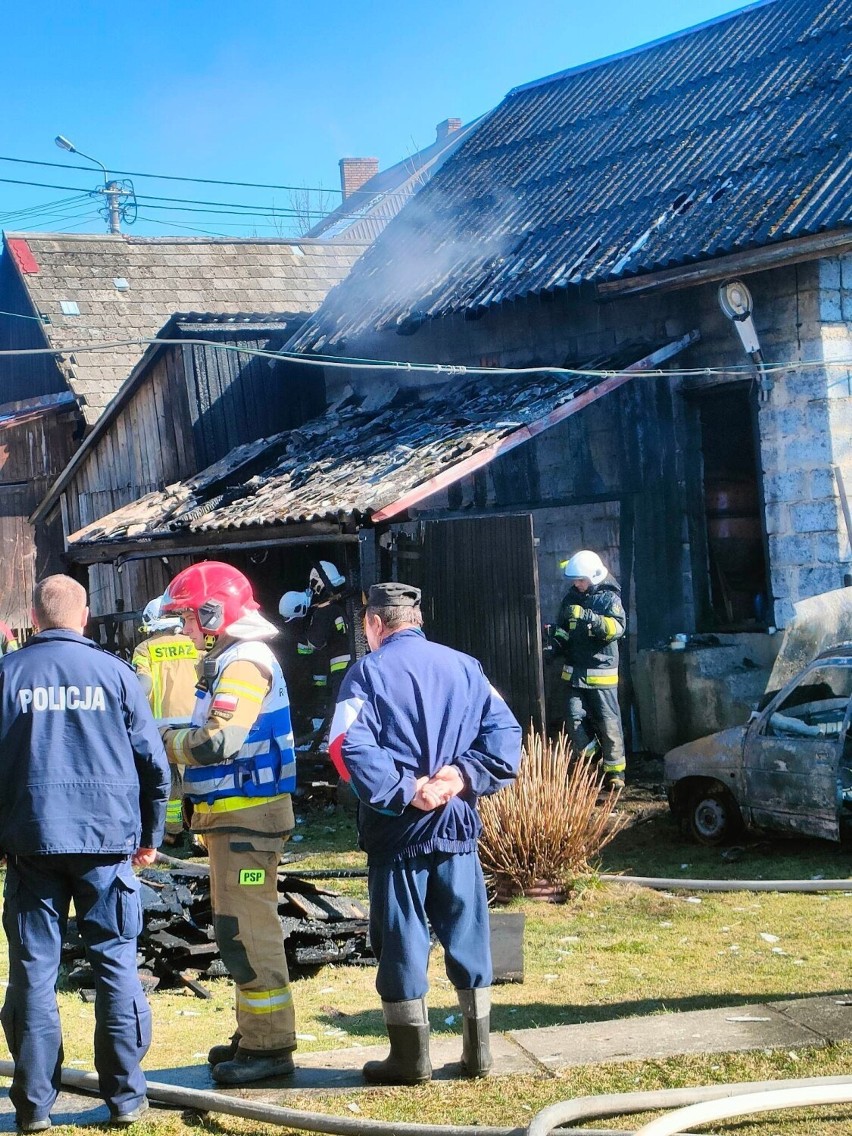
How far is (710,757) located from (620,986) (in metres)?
3.43

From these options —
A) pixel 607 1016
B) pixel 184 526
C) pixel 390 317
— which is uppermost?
pixel 390 317

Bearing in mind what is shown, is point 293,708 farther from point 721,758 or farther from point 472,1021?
point 472,1021

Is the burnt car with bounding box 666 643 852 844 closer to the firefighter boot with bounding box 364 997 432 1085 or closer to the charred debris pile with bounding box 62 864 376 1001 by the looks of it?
the charred debris pile with bounding box 62 864 376 1001

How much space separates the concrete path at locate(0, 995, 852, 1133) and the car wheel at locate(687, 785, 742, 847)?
13.8ft

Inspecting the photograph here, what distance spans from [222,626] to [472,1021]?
5.82 ft

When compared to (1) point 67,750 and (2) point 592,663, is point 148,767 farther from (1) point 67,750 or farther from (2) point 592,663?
(2) point 592,663

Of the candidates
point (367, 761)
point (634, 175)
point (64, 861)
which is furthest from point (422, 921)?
point (634, 175)

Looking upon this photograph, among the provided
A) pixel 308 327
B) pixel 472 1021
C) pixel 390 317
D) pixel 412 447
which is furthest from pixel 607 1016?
pixel 308 327

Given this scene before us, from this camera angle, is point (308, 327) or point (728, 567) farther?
point (308, 327)

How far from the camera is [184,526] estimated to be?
1385 centimetres

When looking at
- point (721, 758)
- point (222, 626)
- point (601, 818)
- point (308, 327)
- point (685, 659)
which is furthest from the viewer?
point (308, 327)

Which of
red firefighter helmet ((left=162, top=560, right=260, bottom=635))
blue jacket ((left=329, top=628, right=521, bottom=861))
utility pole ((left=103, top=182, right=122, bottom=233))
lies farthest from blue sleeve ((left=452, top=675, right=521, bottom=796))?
utility pole ((left=103, top=182, right=122, bottom=233))

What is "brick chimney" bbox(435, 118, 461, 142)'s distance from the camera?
131 feet

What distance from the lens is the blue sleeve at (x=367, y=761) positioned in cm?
479
